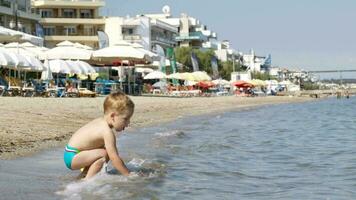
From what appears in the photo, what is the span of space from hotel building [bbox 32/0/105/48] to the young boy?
6585cm

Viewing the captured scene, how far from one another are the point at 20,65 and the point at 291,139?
43.2ft

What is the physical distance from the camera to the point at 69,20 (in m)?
71.8

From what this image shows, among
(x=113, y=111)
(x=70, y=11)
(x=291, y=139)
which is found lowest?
(x=291, y=139)

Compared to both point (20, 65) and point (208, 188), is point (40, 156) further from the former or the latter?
point (20, 65)

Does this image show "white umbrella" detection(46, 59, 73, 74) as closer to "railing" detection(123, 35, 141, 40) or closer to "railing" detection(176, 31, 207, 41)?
"railing" detection(123, 35, 141, 40)

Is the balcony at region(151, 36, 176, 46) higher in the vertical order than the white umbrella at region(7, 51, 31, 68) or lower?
higher

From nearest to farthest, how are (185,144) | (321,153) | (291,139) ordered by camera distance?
1. (321,153)
2. (185,144)
3. (291,139)

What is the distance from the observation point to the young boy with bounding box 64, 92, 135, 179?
5.98 meters

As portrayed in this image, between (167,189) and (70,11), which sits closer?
(167,189)

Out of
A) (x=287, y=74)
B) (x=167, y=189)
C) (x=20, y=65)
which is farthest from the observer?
(x=287, y=74)

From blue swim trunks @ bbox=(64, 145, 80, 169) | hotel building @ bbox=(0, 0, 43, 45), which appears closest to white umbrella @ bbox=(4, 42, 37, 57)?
hotel building @ bbox=(0, 0, 43, 45)

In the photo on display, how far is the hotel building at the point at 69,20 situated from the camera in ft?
235

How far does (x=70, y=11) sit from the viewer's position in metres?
73.5

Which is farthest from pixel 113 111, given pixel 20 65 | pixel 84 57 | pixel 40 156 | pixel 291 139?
pixel 84 57
